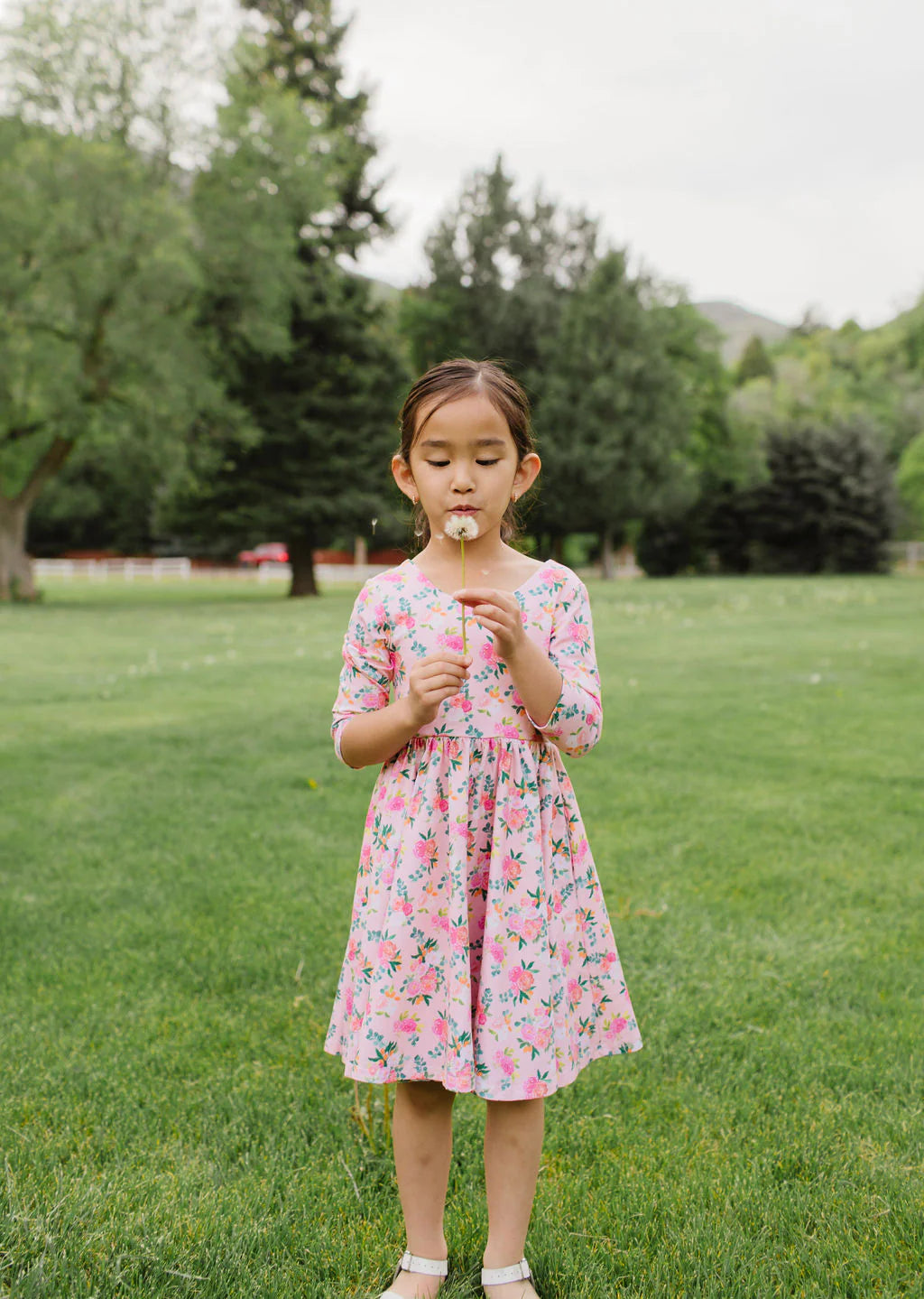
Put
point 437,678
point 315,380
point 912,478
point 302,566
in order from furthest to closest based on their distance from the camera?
point 912,478
point 302,566
point 315,380
point 437,678

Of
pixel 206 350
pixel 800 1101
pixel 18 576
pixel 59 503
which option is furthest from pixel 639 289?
pixel 800 1101

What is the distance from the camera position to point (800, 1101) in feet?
9.19

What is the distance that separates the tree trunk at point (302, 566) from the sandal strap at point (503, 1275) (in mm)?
27366

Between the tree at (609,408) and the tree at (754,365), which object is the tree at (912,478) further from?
the tree at (754,365)

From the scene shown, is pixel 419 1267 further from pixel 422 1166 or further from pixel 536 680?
pixel 536 680

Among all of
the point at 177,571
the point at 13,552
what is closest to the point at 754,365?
the point at 177,571

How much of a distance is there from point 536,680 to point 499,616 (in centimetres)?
16

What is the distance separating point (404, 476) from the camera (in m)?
2.27

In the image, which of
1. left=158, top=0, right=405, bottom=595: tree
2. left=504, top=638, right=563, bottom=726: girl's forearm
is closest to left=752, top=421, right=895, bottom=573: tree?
left=158, top=0, right=405, bottom=595: tree

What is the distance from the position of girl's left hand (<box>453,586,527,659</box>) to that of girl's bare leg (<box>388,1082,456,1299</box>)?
853mm

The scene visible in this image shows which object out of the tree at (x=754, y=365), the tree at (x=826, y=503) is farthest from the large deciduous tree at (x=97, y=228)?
the tree at (x=754, y=365)

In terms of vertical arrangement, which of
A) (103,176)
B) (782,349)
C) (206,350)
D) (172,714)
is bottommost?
(172,714)

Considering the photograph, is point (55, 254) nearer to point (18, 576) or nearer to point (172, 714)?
point (18, 576)

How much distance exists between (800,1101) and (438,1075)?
50.0 inches
